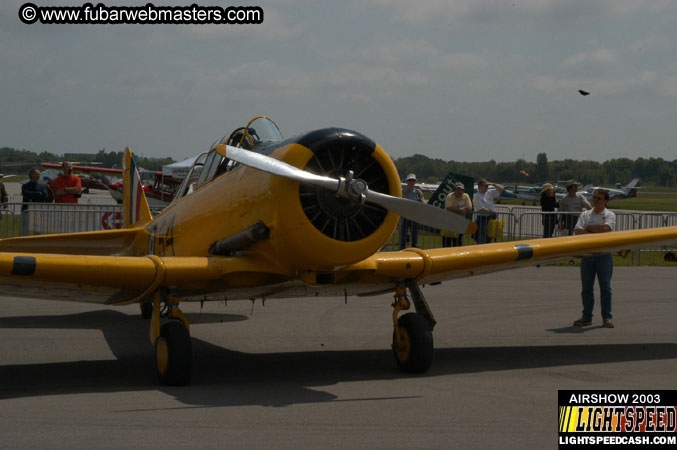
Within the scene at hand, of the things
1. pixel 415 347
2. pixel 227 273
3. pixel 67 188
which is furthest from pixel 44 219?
pixel 415 347

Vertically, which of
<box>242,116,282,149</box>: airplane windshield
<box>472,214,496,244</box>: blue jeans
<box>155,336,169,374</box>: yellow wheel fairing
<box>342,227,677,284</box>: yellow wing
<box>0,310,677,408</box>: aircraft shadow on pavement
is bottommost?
<box>0,310,677,408</box>: aircraft shadow on pavement

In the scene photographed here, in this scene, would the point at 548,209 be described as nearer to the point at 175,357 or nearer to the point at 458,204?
the point at 458,204

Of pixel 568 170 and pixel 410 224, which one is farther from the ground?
pixel 568 170

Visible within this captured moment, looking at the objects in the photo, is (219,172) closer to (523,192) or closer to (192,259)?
(192,259)

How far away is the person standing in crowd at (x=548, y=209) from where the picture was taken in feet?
66.5

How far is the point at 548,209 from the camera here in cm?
2177

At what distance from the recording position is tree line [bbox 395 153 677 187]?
11556 cm

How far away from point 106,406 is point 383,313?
659cm

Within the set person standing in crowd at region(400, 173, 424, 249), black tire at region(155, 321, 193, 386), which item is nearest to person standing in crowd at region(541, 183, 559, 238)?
person standing in crowd at region(400, 173, 424, 249)

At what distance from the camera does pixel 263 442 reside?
5.29 m

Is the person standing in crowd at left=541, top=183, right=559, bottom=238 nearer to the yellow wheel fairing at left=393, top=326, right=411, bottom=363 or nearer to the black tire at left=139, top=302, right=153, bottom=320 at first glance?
the black tire at left=139, top=302, right=153, bottom=320

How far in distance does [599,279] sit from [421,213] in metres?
4.77

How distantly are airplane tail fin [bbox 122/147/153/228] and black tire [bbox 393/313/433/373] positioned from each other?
5460 millimetres

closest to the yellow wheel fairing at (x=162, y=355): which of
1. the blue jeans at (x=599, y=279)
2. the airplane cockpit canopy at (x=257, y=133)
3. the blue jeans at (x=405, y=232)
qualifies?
the airplane cockpit canopy at (x=257, y=133)
